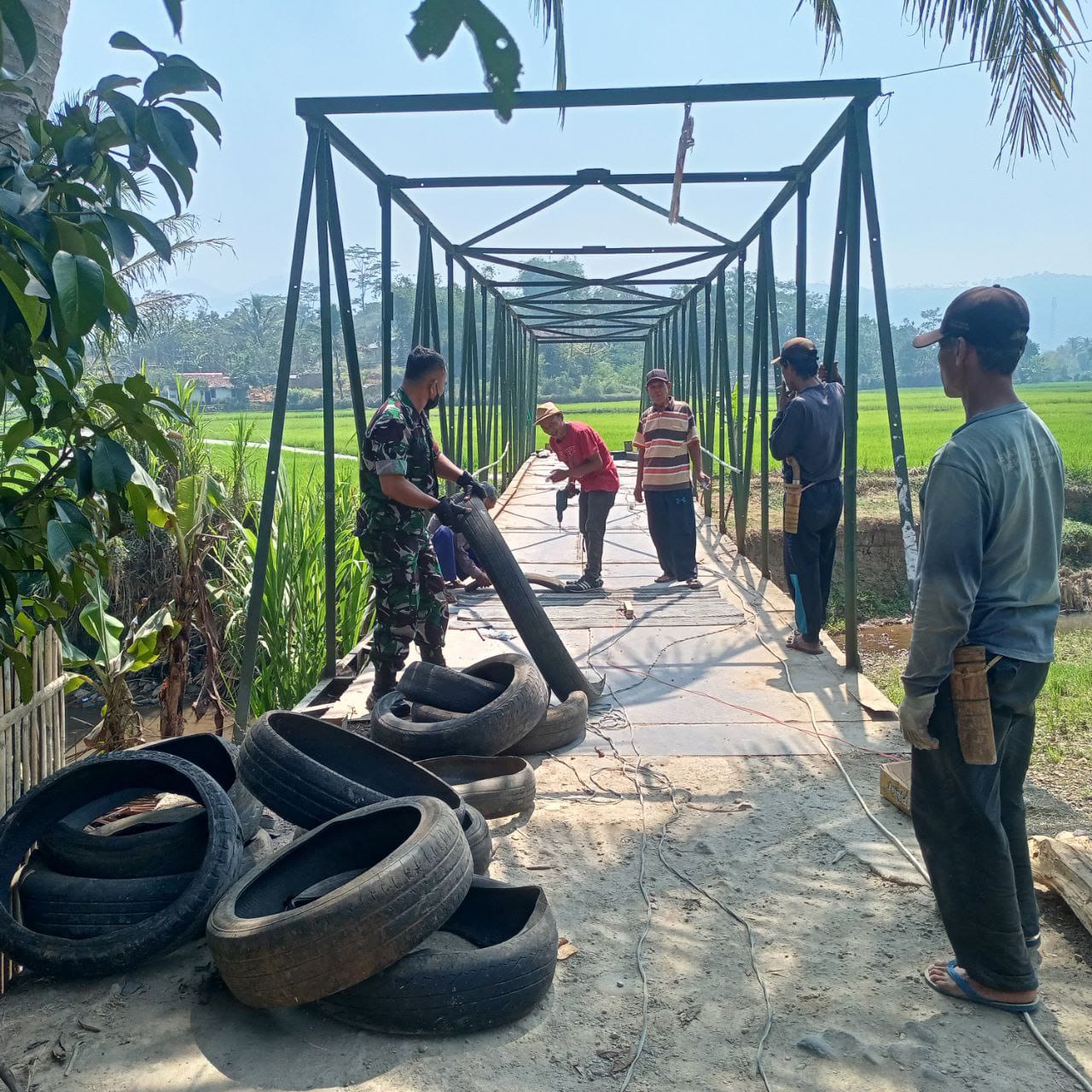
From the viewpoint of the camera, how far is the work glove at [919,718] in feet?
8.73

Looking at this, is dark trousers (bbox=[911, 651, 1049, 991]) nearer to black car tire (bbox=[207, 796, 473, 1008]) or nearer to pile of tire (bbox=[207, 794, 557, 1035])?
pile of tire (bbox=[207, 794, 557, 1035])

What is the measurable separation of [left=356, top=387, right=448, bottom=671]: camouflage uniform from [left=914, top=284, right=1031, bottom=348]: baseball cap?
302cm

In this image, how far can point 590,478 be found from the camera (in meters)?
8.99

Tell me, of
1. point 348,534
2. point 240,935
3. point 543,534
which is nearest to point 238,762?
point 240,935

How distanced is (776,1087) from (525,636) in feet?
10.5

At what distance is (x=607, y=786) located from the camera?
4367 mm

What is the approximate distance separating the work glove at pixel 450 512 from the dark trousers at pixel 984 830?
3066 mm

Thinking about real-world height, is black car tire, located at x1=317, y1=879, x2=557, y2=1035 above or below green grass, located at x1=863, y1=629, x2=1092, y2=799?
above

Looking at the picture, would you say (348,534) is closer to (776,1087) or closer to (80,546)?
(80,546)

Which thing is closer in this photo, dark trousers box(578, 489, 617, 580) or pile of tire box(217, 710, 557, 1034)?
pile of tire box(217, 710, 557, 1034)

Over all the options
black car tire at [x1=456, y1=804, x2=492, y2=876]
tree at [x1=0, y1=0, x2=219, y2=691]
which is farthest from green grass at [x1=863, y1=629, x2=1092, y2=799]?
tree at [x1=0, y1=0, x2=219, y2=691]

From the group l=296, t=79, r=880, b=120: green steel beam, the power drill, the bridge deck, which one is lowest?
the bridge deck

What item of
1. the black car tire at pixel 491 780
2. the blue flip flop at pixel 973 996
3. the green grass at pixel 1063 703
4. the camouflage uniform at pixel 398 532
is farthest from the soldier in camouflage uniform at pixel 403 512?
the blue flip flop at pixel 973 996

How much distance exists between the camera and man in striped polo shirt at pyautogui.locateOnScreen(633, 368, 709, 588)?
8781 millimetres
